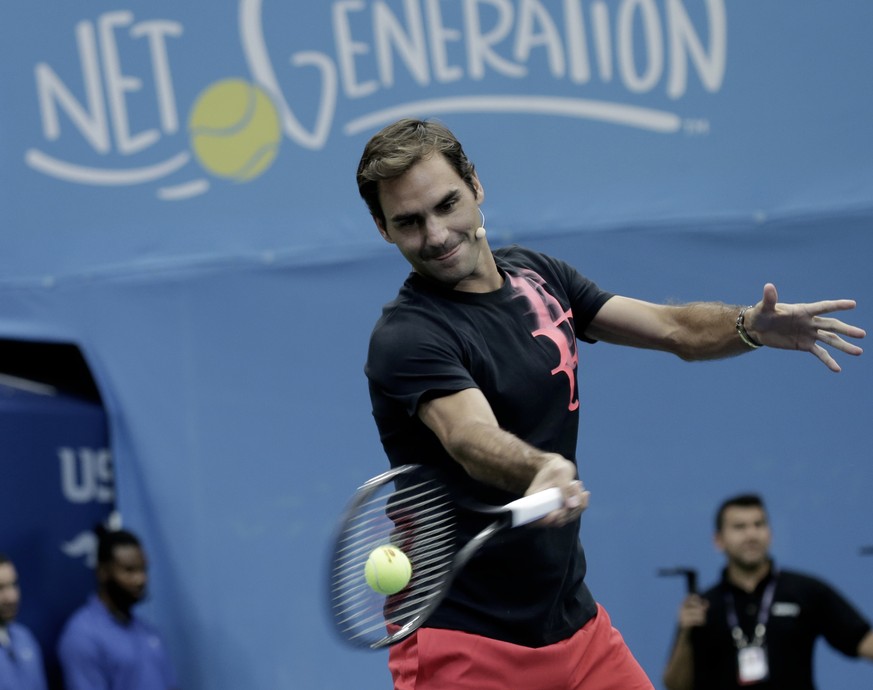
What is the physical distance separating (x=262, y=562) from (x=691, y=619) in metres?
1.90

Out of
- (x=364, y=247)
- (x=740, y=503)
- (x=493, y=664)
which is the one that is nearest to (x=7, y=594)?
(x=364, y=247)

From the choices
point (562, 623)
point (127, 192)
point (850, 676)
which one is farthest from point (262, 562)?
point (562, 623)

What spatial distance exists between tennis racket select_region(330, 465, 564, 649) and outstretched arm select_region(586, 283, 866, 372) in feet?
2.17

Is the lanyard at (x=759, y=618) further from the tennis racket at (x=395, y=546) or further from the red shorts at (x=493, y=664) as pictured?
the tennis racket at (x=395, y=546)

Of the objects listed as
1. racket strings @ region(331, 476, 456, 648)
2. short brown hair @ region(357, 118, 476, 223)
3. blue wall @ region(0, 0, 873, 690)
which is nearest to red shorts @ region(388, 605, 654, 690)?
racket strings @ region(331, 476, 456, 648)

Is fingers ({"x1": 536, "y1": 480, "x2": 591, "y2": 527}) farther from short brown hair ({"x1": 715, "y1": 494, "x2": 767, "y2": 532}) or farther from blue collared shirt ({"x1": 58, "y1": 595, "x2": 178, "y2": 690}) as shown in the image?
blue collared shirt ({"x1": 58, "y1": 595, "x2": 178, "y2": 690})

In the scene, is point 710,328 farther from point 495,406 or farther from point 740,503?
point 740,503

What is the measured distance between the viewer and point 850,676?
618 cm

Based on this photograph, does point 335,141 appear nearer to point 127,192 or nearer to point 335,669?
point 127,192

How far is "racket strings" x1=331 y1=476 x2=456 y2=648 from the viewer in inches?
125

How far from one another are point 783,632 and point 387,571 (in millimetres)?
3022

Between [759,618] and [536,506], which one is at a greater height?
[536,506]

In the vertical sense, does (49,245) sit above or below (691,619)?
above

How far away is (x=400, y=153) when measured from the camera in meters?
3.26
